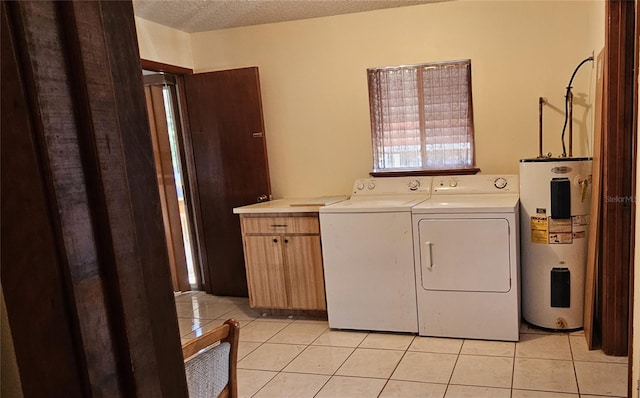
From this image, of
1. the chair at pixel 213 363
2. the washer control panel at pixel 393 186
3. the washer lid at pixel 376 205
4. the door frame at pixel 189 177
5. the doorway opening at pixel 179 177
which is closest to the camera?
the chair at pixel 213 363

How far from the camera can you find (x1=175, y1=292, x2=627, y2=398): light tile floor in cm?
228

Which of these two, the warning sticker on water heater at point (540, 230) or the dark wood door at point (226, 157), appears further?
the dark wood door at point (226, 157)

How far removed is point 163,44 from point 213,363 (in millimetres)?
3136

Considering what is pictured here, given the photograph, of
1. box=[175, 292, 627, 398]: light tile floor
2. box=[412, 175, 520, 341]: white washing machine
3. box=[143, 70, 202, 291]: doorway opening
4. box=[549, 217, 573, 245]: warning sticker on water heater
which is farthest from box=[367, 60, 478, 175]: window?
box=[143, 70, 202, 291]: doorway opening

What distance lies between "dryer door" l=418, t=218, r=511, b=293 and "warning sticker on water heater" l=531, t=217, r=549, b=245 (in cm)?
28

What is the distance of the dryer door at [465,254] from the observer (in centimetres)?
273

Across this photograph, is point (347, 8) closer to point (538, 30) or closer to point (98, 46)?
point (538, 30)

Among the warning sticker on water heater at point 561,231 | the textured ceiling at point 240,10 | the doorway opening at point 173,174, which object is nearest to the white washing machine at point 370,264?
the warning sticker on water heater at point 561,231

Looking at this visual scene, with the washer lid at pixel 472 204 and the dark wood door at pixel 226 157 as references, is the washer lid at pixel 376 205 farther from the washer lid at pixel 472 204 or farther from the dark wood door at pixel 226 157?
the dark wood door at pixel 226 157

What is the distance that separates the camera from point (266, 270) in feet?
11.5

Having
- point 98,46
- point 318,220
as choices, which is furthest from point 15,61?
point 318,220

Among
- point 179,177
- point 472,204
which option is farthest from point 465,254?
point 179,177

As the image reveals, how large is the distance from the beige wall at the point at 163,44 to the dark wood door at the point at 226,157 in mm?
185

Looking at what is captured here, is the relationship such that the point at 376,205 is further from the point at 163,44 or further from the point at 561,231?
the point at 163,44
